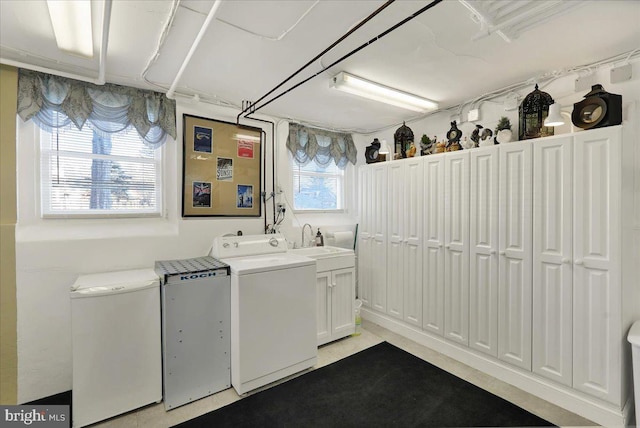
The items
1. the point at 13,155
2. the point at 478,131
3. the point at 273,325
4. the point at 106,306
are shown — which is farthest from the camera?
A: the point at 478,131

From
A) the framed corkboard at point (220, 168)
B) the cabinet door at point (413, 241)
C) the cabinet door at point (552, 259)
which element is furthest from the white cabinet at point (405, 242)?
the framed corkboard at point (220, 168)

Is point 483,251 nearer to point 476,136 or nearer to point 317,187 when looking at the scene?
point 476,136

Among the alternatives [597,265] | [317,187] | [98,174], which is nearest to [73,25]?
[98,174]

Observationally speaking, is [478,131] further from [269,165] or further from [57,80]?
[57,80]

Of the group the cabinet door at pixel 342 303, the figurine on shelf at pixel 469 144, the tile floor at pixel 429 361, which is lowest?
the tile floor at pixel 429 361

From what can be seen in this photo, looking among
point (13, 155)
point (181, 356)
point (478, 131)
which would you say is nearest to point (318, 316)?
point (181, 356)

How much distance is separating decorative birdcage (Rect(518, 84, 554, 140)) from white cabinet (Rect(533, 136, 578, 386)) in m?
0.20

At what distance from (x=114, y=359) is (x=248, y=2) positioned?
97.3 inches

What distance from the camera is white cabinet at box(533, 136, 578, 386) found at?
6.91 ft

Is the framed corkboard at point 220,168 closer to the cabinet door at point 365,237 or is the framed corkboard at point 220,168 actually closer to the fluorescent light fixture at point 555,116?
the cabinet door at point 365,237

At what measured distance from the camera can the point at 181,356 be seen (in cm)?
219

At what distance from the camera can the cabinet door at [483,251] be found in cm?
251

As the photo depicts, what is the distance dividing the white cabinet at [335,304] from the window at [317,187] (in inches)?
45.5

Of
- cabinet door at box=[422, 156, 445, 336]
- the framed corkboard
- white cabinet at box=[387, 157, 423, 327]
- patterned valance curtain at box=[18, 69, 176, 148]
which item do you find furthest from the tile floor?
patterned valance curtain at box=[18, 69, 176, 148]
